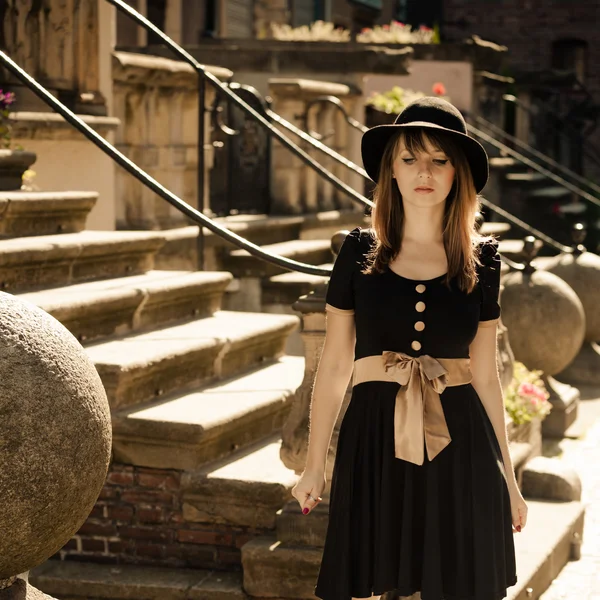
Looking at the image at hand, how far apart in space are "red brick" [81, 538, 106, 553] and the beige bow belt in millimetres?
2129

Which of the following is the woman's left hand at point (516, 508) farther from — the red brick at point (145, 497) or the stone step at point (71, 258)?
the stone step at point (71, 258)

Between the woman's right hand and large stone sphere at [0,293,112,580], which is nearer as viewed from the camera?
large stone sphere at [0,293,112,580]

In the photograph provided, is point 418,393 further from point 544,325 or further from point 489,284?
point 544,325

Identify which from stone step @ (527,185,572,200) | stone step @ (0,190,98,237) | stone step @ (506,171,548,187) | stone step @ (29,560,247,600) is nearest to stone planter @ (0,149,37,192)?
stone step @ (0,190,98,237)

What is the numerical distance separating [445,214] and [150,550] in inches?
91.8

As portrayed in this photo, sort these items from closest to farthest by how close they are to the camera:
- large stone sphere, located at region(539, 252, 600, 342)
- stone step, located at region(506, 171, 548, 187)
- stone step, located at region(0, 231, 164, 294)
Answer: stone step, located at region(0, 231, 164, 294) < large stone sphere, located at region(539, 252, 600, 342) < stone step, located at region(506, 171, 548, 187)

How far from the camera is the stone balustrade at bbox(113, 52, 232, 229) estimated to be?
937 cm

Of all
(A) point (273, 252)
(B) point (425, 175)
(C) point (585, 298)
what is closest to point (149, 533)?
(B) point (425, 175)

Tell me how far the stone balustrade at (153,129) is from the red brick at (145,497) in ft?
13.4

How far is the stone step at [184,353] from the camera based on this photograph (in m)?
5.72

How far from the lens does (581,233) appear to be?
10508mm

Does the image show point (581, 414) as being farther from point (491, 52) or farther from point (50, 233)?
point (491, 52)

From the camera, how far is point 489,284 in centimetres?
385

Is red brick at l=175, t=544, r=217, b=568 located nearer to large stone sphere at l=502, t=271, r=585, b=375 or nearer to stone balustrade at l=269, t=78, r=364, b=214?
large stone sphere at l=502, t=271, r=585, b=375
